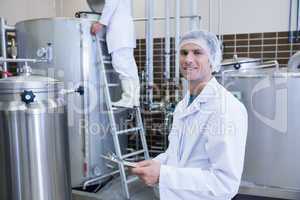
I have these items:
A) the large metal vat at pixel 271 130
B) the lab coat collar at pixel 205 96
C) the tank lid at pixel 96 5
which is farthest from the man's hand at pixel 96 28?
the lab coat collar at pixel 205 96

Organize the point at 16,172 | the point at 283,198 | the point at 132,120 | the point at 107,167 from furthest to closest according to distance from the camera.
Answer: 1. the point at 132,120
2. the point at 107,167
3. the point at 283,198
4. the point at 16,172

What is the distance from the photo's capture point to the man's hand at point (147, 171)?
100 cm

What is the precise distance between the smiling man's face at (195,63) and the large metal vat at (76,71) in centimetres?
151

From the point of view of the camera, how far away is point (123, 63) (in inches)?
105

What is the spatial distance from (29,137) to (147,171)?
1045 millimetres

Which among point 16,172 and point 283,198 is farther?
point 283,198

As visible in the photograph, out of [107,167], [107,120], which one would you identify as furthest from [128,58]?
[107,167]

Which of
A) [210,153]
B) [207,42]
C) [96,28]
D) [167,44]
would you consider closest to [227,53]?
[167,44]

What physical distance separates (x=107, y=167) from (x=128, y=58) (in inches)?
41.6

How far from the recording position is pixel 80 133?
8.68 ft

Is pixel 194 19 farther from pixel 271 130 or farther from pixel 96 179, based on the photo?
pixel 96 179

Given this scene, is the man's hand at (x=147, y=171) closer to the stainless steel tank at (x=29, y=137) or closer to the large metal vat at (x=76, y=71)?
the stainless steel tank at (x=29, y=137)

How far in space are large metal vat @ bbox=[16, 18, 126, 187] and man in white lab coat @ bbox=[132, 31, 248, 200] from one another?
1473mm

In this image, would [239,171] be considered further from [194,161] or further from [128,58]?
[128,58]
